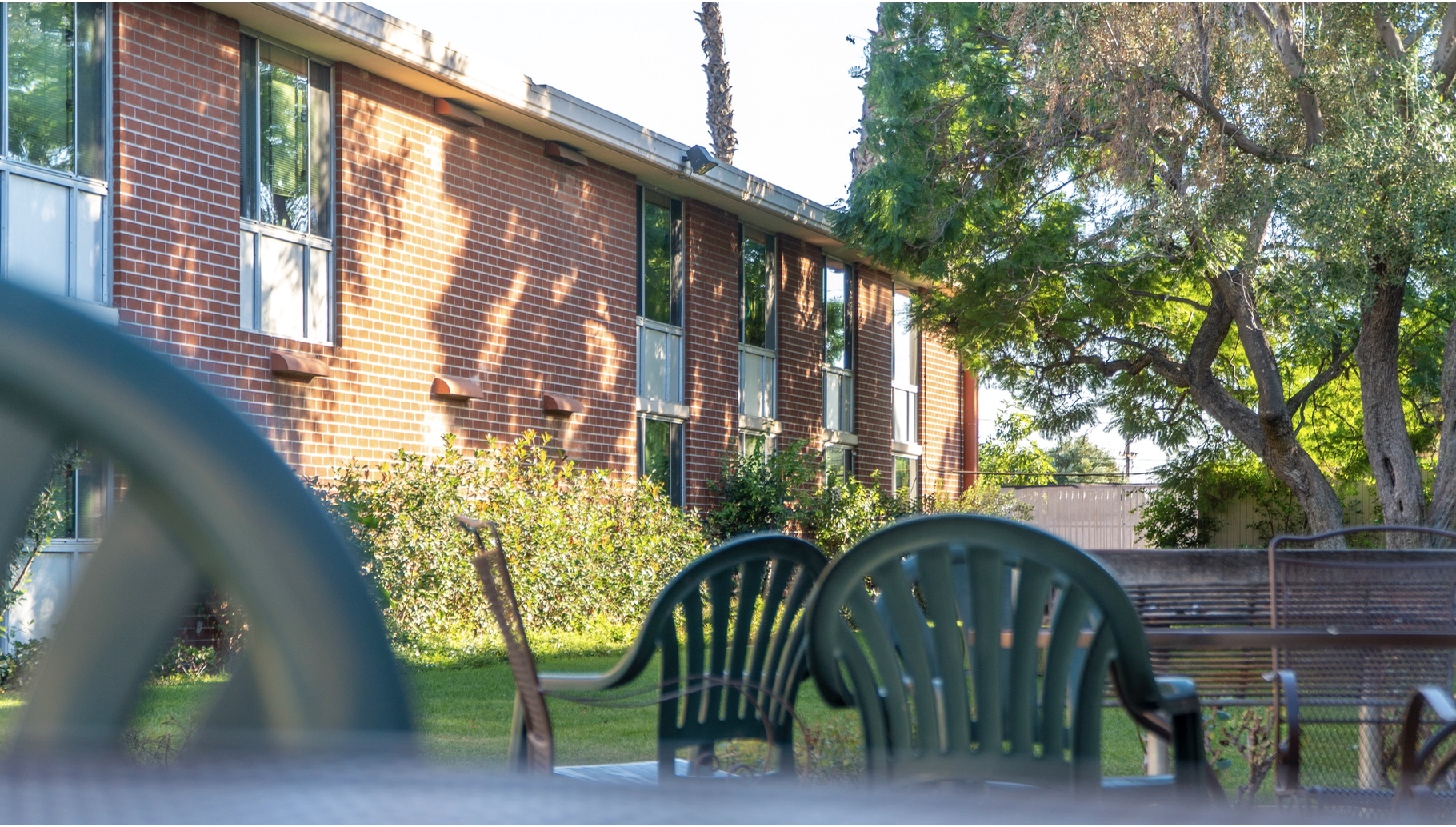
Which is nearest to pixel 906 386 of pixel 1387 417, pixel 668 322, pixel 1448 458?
pixel 668 322

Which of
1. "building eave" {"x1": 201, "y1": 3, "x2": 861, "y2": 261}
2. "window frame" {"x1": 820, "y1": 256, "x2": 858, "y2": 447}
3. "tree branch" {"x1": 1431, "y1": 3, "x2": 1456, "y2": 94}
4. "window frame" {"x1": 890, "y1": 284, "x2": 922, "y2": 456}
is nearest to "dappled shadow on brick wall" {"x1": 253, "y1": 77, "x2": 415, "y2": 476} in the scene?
"building eave" {"x1": 201, "y1": 3, "x2": 861, "y2": 261}

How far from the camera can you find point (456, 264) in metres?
14.1

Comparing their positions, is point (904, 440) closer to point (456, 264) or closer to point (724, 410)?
point (724, 410)

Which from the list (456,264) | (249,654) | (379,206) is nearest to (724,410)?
(456,264)

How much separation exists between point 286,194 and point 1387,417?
Answer: 13305 millimetres

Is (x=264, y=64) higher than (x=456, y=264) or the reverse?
higher

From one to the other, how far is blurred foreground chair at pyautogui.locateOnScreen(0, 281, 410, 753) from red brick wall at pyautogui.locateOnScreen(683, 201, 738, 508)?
17.1 m

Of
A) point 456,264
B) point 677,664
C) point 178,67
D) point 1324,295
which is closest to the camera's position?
point 677,664

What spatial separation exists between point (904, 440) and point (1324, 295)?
33.3 feet

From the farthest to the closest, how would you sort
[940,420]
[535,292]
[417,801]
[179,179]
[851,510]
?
[940,420] < [851,510] < [535,292] < [179,179] < [417,801]

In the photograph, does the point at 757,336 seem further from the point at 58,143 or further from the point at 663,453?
the point at 58,143

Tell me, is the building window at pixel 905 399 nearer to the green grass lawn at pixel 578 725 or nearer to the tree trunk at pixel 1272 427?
the tree trunk at pixel 1272 427

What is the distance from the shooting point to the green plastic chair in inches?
102

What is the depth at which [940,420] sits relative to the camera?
1032 inches
